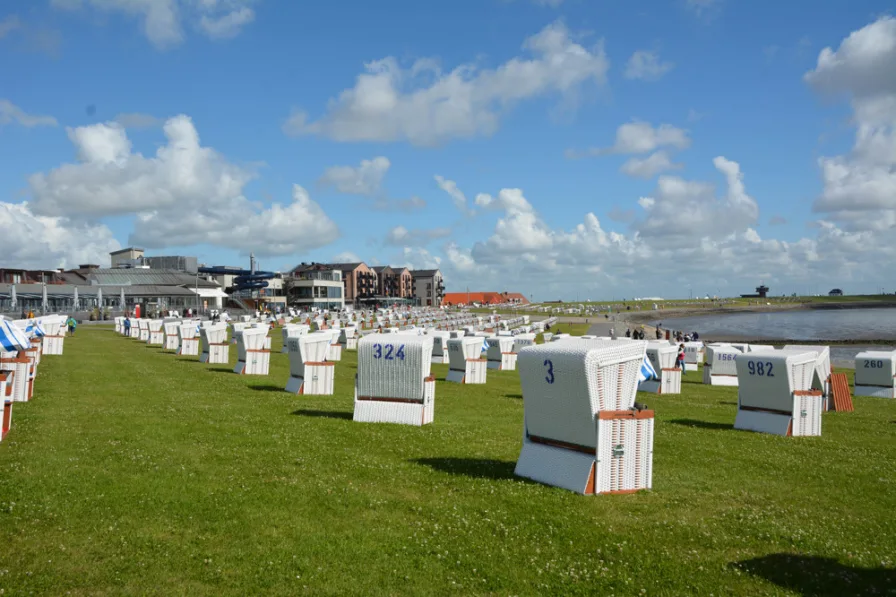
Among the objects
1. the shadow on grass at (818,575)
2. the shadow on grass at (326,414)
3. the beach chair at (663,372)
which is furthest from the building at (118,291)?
the shadow on grass at (818,575)

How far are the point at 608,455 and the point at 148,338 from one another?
47.1m

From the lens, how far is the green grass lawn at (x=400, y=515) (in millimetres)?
6953

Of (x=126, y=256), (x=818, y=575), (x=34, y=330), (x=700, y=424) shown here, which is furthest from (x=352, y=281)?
(x=818, y=575)

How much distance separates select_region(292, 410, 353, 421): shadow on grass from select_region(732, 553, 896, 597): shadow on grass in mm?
11294

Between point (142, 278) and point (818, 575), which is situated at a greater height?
point (142, 278)

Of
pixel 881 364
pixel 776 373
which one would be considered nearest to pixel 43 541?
pixel 776 373

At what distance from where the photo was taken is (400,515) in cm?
894

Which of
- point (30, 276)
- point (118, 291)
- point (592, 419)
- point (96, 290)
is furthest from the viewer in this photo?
point (30, 276)

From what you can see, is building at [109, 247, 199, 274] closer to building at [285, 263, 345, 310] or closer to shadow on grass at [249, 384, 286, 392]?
building at [285, 263, 345, 310]

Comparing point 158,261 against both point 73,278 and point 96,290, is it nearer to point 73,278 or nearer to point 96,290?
point 73,278

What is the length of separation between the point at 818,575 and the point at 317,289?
547ft

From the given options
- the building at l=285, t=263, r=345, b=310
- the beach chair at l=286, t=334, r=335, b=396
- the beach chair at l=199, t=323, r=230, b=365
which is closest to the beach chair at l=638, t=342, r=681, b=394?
the beach chair at l=286, t=334, r=335, b=396

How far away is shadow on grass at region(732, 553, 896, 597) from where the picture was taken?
689 cm

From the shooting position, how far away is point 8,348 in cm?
1845
